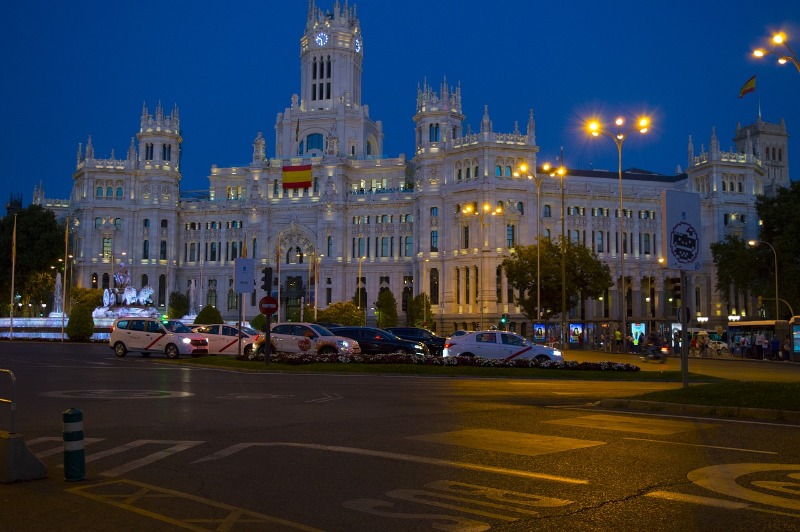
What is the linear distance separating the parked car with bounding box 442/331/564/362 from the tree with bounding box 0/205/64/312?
71167 mm

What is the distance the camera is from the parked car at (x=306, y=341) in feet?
114

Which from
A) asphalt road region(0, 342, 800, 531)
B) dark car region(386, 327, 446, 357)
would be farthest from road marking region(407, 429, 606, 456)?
dark car region(386, 327, 446, 357)

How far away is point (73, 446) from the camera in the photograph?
9.16 m

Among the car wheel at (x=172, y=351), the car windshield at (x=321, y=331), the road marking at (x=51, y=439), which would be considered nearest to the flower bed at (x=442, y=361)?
the car windshield at (x=321, y=331)

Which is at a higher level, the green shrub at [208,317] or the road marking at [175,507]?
the green shrub at [208,317]

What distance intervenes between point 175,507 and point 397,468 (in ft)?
9.76

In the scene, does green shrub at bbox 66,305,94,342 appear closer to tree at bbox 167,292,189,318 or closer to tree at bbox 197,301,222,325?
tree at bbox 197,301,222,325

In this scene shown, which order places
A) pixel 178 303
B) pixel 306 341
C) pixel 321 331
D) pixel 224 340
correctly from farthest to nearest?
1. pixel 178 303
2. pixel 224 340
3. pixel 321 331
4. pixel 306 341

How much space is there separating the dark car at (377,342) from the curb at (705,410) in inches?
759

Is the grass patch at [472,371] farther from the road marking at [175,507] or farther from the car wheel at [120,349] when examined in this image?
the road marking at [175,507]

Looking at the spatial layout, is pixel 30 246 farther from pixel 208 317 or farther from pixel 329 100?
pixel 329 100

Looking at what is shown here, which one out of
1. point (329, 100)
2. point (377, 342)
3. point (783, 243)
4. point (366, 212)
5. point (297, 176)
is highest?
point (329, 100)

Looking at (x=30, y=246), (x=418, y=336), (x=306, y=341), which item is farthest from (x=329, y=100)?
(x=306, y=341)

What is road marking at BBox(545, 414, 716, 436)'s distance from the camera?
1370 cm
